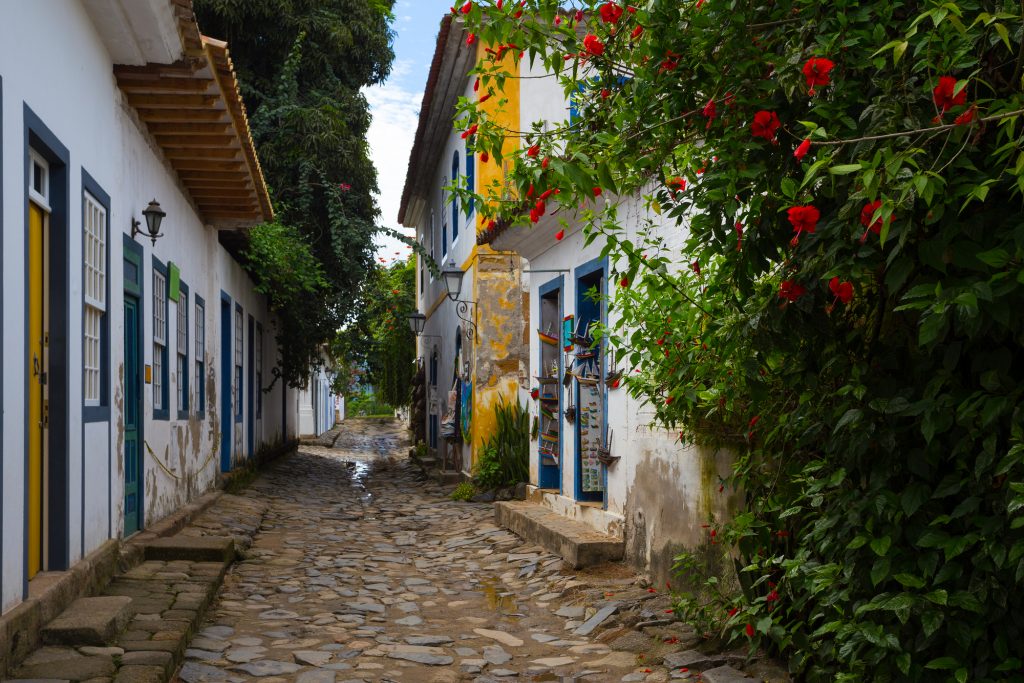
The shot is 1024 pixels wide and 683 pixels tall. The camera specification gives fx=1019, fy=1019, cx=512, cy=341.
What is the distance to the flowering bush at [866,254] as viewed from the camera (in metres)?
2.91

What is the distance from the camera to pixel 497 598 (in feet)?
25.0

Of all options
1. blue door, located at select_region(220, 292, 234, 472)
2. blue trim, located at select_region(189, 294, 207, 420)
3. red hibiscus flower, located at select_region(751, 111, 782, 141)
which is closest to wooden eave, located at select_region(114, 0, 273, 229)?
blue trim, located at select_region(189, 294, 207, 420)

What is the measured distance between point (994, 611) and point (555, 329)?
7233 millimetres

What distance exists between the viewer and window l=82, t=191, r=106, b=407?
21.6 feet

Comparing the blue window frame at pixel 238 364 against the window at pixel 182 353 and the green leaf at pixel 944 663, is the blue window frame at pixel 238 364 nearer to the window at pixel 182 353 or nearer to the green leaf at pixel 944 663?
the window at pixel 182 353

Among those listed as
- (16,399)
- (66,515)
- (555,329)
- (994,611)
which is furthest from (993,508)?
(555,329)

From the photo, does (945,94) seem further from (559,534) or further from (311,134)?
(311,134)

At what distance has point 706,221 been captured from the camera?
3664 millimetres

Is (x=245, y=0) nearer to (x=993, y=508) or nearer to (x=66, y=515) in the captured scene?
(x=66, y=515)

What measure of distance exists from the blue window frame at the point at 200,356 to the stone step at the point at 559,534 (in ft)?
13.0

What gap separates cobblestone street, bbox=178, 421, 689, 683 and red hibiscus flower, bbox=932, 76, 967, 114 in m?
3.24

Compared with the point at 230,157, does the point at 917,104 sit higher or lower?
lower

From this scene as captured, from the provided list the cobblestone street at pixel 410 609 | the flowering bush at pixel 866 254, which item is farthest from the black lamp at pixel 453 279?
the flowering bush at pixel 866 254

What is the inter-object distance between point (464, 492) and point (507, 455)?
30.7 inches
